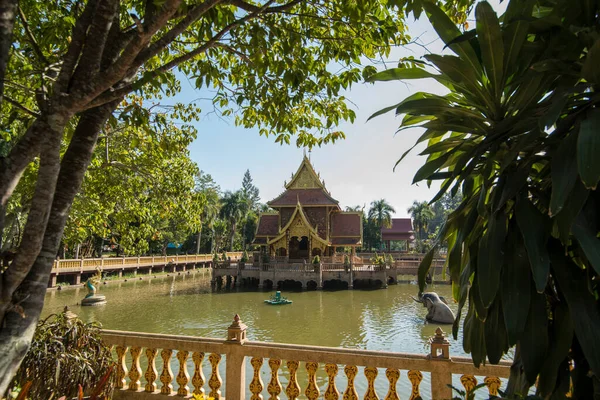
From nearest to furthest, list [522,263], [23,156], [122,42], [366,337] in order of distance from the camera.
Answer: [522,263]
[23,156]
[122,42]
[366,337]

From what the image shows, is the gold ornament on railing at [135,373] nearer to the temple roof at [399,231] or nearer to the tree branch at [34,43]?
the tree branch at [34,43]

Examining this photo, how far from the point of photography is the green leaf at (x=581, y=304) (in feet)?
4.03

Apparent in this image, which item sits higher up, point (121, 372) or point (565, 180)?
point (565, 180)

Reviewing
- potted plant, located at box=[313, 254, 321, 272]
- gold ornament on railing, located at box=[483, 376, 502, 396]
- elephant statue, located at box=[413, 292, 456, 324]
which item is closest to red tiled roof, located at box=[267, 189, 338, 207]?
potted plant, located at box=[313, 254, 321, 272]

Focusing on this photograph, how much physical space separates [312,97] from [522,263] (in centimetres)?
361

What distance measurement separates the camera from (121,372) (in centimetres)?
425

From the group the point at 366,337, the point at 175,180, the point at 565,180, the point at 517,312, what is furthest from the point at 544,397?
the point at 366,337

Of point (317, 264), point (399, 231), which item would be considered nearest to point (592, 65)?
point (317, 264)

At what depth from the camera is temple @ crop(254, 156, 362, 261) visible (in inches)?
1029

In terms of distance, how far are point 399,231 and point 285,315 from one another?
2965 cm

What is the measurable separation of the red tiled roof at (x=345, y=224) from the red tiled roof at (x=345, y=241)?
0.32m

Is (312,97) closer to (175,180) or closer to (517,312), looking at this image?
(517,312)

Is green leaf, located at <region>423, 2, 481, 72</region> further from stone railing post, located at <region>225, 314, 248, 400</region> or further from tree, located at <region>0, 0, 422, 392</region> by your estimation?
stone railing post, located at <region>225, 314, 248, 400</region>

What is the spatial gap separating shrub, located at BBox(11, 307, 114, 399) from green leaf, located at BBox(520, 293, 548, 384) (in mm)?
3148
